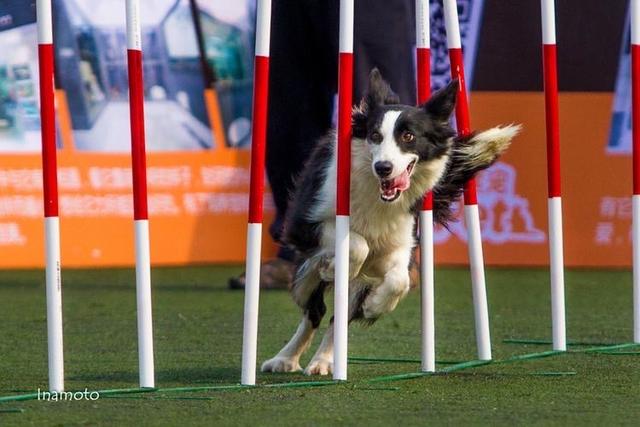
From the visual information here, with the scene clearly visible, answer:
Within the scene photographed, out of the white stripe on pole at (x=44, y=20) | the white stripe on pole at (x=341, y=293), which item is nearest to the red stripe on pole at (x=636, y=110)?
the white stripe on pole at (x=341, y=293)

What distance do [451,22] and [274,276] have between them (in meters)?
2.88

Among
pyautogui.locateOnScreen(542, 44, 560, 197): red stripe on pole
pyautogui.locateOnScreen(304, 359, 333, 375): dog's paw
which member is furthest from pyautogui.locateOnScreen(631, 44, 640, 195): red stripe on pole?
pyautogui.locateOnScreen(304, 359, 333, 375): dog's paw

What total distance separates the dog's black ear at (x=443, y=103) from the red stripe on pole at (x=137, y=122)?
1106 mm

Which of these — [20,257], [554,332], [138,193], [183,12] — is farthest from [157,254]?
[138,193]

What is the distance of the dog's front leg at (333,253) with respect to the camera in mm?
4555

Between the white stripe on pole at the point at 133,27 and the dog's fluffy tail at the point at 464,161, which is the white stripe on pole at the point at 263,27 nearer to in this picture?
the white stripe on pole at the point at 133,27

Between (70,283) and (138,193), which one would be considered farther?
(70,283)

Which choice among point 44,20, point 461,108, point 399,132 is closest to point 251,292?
point 399,132

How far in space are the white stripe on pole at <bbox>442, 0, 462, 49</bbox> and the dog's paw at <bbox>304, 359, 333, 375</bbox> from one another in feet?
3.81

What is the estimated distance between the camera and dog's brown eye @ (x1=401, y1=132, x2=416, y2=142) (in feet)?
14.8

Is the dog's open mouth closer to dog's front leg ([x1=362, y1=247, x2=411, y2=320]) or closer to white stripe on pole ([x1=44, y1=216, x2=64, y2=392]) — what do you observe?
dog's front leg ([x1=362, y1=247, x2=411, y2=320])

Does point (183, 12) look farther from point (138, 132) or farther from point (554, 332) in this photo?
point (138, 132)

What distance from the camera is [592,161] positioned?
28.2ft

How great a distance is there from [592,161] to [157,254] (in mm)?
2717
